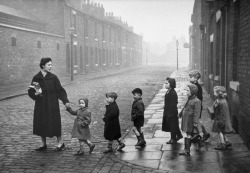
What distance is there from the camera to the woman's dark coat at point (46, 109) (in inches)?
240

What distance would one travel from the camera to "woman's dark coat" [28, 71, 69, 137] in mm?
6094

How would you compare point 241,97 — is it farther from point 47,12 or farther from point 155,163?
point 47,12

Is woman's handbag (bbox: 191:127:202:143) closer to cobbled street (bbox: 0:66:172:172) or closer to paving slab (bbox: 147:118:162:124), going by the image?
cobbled street (bbox: 0:66:172:172)

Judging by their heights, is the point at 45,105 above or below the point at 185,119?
above

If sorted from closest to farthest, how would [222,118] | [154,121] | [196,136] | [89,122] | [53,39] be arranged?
[89,122] < [222,118] < [196,136] < [154,121] < [53,39]

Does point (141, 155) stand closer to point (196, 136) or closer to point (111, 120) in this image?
point (111, 120)

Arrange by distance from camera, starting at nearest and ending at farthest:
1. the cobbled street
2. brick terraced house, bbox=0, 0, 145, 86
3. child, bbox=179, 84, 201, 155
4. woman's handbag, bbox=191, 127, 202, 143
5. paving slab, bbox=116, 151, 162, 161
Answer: the cobbled street, paving slab, bbox=116, 151, 162, 161, child, bbox=179, 84, 201, 155, woman's handbag, bbox=191, 127, 202, 143, brick terraced house, bbox=0, 0, 145, 86

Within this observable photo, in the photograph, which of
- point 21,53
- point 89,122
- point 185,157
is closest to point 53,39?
point 21,53

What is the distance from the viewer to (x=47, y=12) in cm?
3288

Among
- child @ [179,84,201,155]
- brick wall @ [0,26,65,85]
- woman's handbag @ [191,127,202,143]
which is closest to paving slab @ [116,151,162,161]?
child @ [179,84,201,155]

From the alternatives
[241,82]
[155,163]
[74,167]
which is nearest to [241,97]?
[241,82]

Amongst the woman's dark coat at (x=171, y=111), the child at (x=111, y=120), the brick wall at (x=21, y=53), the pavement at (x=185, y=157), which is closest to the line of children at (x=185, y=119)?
the child at (x=111, y=120)

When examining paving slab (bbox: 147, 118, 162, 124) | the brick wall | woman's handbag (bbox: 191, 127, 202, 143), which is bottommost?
paving slab (bbox: 147, 118, 162, 124)

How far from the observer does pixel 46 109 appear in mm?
6133
